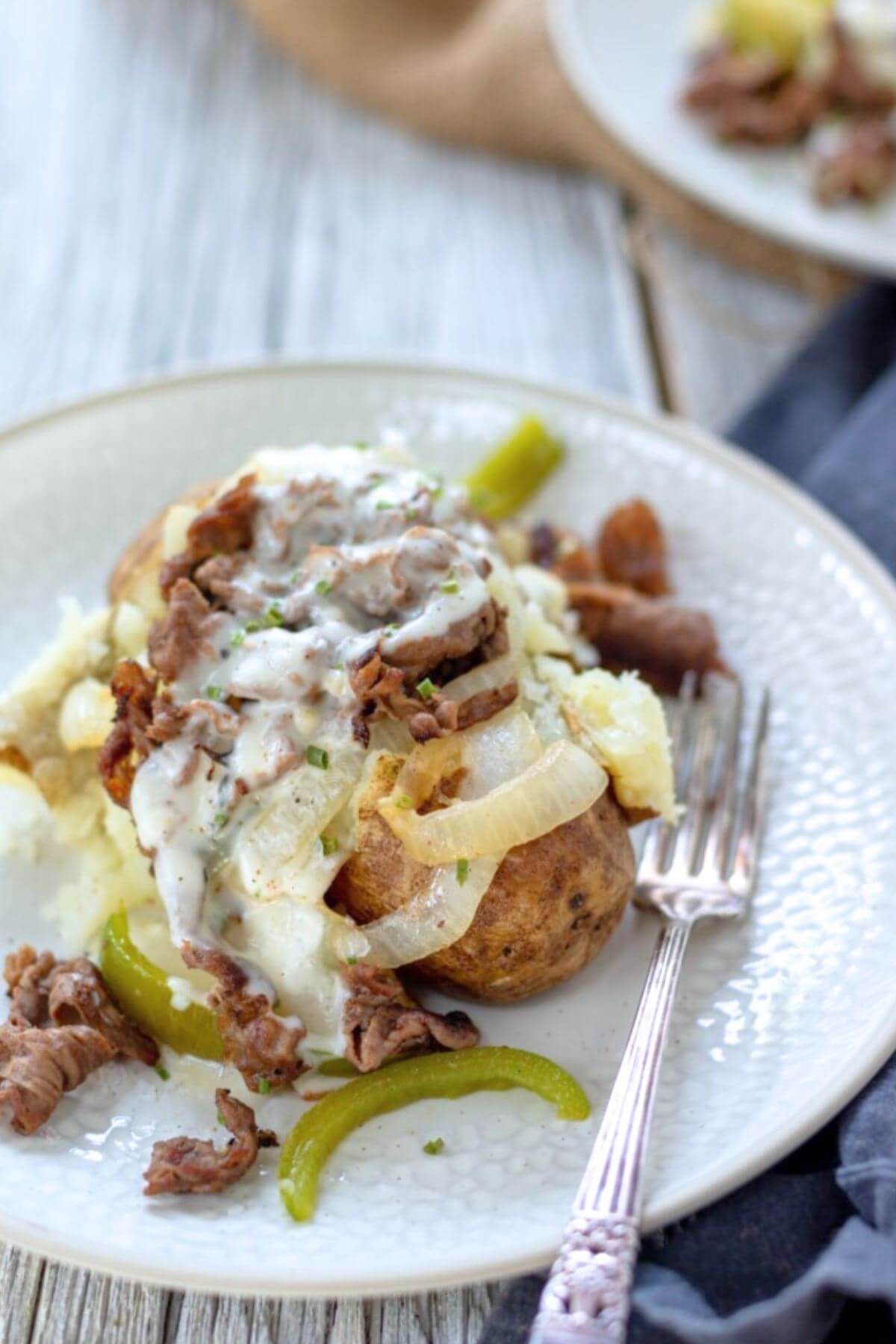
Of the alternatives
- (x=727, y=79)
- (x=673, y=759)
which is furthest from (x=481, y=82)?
(x=673, y=759)

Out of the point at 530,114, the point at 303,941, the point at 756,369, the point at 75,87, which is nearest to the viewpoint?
the point at 303,941

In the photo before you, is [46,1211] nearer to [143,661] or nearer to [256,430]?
[143,661]

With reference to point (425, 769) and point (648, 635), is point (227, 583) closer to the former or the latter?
point (425, 769)

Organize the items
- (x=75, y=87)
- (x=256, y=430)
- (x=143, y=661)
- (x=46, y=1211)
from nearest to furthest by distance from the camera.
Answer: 1. (x=46, y=1211)
2. (x=143, y=661)
3. (x=256, y=430)
4. (x=75, y=87)

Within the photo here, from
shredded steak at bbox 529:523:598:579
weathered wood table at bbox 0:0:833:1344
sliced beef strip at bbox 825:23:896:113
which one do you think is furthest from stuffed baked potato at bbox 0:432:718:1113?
sliced beef strip at bbox 825:23:896:113

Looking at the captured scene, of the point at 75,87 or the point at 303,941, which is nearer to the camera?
the point at 303,941

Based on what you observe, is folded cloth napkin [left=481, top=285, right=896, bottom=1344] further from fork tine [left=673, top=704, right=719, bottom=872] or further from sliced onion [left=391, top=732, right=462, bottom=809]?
sliced onion [left=391, top=732, right=462, bottom=809]

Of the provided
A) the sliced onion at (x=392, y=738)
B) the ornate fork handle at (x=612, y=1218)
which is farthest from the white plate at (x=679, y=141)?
the ornate fork handle at (x=612, y=1218)

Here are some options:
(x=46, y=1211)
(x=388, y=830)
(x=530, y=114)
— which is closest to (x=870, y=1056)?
(x=388, y=830)
